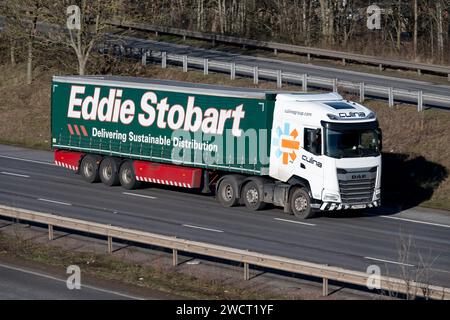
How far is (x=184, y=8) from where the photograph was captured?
67.6 m

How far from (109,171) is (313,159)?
827cm

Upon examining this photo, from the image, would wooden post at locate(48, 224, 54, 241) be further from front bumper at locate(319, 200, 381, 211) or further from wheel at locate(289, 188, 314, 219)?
front bumper at locate(319, 200, 381, 211)

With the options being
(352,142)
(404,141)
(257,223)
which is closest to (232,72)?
(404,141)

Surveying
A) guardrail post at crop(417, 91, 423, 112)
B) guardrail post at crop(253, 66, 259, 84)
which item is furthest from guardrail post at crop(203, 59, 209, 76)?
guardrail post at crop(417, 91, 423, 112)

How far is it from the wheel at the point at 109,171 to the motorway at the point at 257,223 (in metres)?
0.32

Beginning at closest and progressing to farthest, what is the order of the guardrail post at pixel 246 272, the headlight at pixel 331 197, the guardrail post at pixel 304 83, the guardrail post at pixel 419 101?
the guardrail post at pixel 246 272, the headlight at pixel 331 197, the guardrail post at pixel 419 101, the guardrail post at pixel 304 83

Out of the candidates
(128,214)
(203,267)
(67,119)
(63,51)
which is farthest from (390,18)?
(203,267)

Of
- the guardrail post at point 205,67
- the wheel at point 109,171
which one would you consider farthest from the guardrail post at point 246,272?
the guardrail post at point 205,67

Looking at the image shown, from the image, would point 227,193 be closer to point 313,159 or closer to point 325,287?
point 313,159

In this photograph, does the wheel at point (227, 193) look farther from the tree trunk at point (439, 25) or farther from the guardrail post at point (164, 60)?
the tree trunk at point (439, 25)

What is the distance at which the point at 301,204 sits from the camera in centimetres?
2881

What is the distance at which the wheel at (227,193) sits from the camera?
29969mm

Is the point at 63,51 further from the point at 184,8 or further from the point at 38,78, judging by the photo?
the point at 184,8

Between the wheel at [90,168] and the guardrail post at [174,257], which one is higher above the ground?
the wheel at [90,168]
